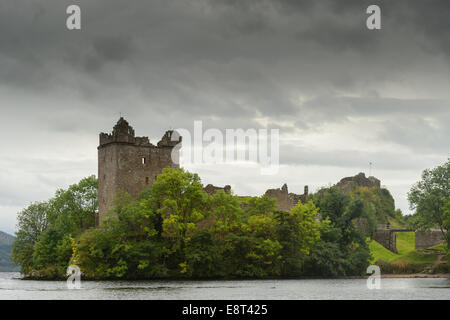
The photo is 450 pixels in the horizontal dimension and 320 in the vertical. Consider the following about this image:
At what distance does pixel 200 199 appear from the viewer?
72.0 metres

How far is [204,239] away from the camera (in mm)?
70375

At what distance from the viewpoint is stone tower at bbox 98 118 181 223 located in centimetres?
7731

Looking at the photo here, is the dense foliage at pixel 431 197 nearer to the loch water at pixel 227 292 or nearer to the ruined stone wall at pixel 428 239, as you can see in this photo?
the ruined stone wall at pixel 428 239

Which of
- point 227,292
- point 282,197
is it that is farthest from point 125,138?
point 227,292

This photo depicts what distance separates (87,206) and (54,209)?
3.78m

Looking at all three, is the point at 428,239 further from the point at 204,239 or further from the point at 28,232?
the point at 28,232

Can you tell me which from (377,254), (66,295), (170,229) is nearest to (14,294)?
(66,295)

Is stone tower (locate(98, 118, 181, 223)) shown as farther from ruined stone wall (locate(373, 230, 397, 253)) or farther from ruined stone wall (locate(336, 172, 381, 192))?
ruined stone wall (locate(336, 172, 381, 192))

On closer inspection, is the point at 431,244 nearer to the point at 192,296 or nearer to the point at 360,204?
the point at 360,204

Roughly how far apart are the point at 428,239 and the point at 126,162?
1583 inches

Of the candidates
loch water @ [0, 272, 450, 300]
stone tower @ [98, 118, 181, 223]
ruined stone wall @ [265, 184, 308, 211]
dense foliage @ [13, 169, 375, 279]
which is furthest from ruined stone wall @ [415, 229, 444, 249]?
loch water @ [0, 272, 450, 300]

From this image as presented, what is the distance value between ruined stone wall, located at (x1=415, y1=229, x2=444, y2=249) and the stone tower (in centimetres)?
3446

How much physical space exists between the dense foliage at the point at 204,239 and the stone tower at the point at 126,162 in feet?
7.01

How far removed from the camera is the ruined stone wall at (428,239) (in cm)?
9406
